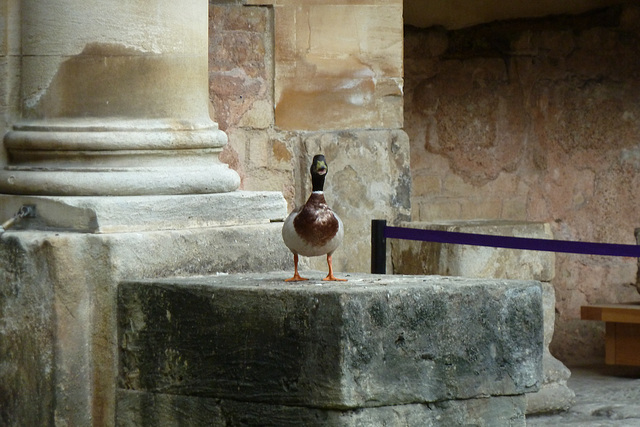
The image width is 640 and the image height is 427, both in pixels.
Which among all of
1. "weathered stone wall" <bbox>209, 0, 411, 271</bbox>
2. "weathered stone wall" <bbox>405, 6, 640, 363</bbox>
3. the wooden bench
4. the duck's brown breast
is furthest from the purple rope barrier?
"weathered stone wall" <bbox>405, 6, 640, 363</bbox>

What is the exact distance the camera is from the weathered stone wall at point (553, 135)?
6.17 meters

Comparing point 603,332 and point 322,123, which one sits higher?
point 322,123

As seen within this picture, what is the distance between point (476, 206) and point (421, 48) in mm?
773

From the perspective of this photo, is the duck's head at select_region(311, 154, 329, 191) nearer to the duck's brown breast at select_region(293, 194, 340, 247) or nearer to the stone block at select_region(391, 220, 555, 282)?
the duck's brown breast at select_region(293, 194, 340, 247)

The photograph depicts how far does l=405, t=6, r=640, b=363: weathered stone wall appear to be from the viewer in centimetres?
617

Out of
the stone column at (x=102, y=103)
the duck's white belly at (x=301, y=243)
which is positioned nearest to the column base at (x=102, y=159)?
the stone column at (x=102, y=103)

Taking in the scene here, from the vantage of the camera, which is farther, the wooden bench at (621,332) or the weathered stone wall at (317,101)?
the wooden bench at (621,332)

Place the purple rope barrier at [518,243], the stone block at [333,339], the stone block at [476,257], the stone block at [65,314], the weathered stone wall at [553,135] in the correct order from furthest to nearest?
1. the weathered stone wall at [553,135]
2. the stone block at [476,257]
3. the purple rope barrier at [518,243]
4. the stone block at [65,314]
5. the stone block at [333,339]

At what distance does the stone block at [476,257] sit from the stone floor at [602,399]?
1.78ft

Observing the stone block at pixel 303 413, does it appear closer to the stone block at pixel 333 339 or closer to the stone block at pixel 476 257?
the stone block at pixel 333 339

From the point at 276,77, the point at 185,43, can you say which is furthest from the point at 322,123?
the point at 185,43

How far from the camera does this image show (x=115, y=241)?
3.28 m

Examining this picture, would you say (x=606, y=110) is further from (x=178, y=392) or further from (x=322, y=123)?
(x=178, y=392)

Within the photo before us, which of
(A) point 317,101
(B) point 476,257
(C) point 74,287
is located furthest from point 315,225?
(B) point 476,257
